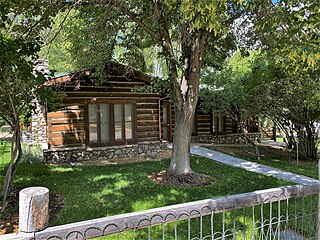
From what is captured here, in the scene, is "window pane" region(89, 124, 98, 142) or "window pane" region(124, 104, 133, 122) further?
"window pane" region(124, 104, 133, 122)

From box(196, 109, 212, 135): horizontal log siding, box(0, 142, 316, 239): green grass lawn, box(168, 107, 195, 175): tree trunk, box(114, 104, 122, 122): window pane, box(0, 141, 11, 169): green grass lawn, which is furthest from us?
box(196, 109, 212, 135): horizontal log siding

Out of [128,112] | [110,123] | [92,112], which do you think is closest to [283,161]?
[128,112]

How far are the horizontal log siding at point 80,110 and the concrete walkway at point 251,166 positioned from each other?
297cm

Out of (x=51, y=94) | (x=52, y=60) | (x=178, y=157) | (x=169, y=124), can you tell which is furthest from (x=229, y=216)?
(x=52, y=60)

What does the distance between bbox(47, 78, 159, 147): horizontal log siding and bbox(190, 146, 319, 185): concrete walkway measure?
2968mm

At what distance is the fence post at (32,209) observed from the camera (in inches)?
68.0

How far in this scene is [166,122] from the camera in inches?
656

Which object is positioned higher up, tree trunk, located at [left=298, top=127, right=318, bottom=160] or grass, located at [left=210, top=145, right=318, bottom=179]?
tree trunk, located at [left=298, top=127, right=318, bottom=160]

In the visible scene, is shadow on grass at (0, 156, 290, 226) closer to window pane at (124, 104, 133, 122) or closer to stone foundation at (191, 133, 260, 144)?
window pane at (124, 104, 133, 122)

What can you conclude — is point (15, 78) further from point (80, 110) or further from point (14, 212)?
point (80, 110)

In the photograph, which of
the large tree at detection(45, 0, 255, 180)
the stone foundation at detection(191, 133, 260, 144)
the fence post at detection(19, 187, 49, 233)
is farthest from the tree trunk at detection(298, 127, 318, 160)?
the fence post at detection(19, 187, 49, 233)

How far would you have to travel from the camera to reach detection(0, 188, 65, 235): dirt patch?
207 inches

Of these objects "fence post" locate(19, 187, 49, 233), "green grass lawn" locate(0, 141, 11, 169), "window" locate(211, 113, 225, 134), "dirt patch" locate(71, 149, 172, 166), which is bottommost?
"dirt patch" locate(71, 149, 172, 166)

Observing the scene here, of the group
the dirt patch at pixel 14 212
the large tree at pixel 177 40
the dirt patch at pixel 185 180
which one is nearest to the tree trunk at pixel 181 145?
the large tree at pixel 177 40
